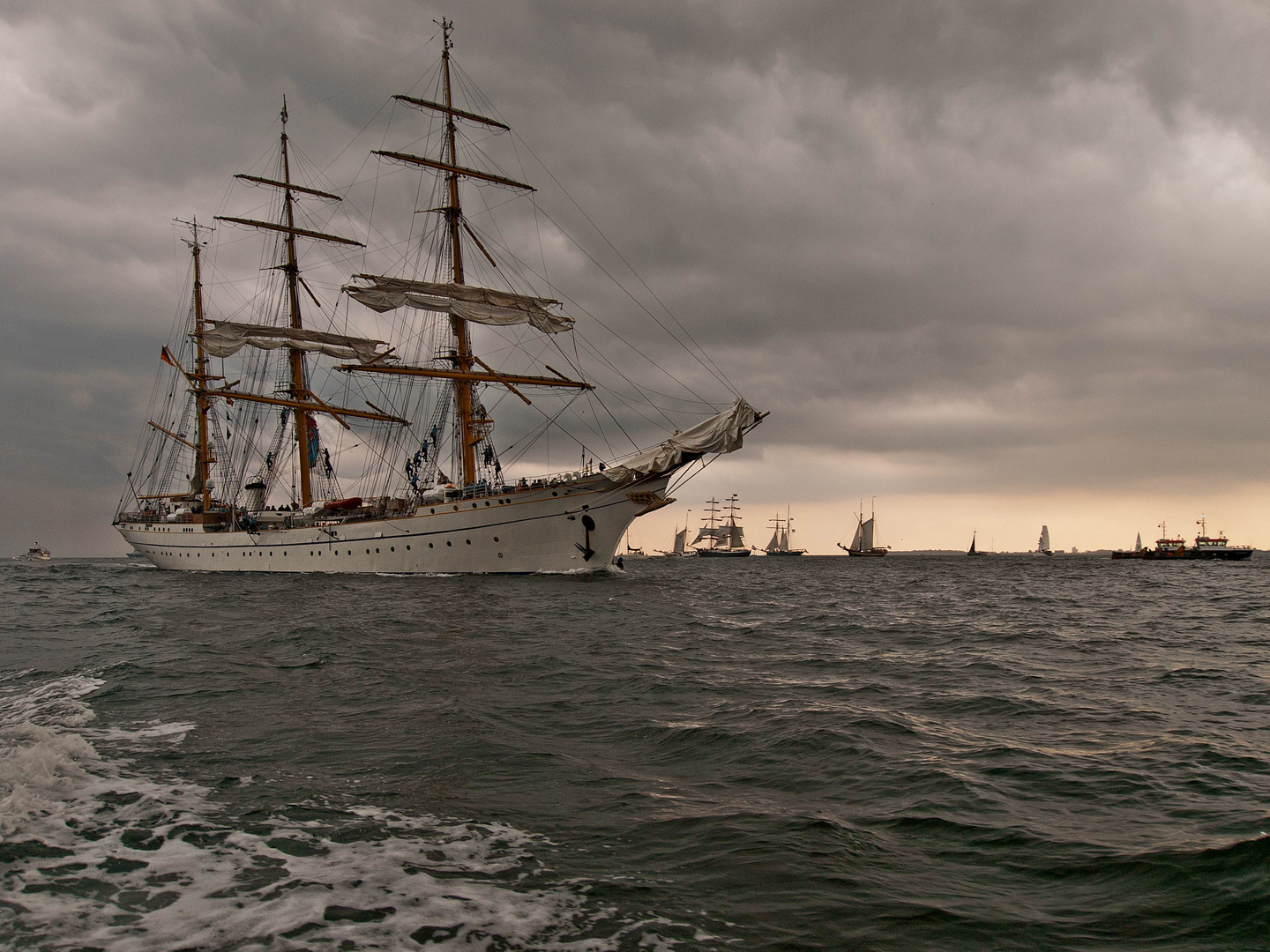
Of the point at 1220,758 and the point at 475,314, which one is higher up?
the point at 475,314

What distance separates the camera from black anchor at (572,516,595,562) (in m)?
39.8

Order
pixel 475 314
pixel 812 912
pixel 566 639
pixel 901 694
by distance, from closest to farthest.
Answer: pixel 812 912 < pixel 901 694 < pixel 566 639 < pixel 475 314

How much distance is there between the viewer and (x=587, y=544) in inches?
1583

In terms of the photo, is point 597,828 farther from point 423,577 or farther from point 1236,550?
point 1236,550

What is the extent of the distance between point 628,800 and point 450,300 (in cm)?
4433

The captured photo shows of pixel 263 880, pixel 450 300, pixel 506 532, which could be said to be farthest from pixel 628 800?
pixel 450 300

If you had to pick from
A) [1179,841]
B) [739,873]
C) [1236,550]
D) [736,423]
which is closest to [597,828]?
[739,873]

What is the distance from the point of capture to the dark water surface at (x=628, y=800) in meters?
4.41

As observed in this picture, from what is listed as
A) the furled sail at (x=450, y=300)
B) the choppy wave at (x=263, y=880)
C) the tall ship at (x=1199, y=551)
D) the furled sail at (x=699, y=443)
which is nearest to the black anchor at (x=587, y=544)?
the furled sail at (x=699, y=443)

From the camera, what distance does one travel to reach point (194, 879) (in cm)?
486

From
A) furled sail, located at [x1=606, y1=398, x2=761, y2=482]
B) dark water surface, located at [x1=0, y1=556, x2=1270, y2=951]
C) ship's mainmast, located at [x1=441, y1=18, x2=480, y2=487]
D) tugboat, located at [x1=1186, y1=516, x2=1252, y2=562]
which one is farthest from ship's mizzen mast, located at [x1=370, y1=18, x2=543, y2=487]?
tugboat, located at [x1=1186, y1=516, x2=1252, y2=562]

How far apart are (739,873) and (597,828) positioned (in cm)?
129

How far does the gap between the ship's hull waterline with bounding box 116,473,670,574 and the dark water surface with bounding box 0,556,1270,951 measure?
80.6 feet

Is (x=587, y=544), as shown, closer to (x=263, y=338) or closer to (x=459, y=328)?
(x=459, y=328)
